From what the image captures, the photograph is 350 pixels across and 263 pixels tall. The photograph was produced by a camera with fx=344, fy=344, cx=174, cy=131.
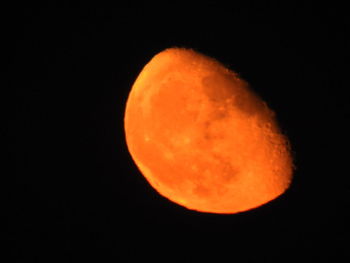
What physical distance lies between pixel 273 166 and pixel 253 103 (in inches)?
23.7

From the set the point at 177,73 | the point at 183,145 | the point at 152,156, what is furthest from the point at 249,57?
the point at 152,156

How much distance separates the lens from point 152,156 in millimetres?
3504

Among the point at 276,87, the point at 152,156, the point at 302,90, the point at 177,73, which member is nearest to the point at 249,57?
the point at 276,87

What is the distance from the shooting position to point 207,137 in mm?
3021

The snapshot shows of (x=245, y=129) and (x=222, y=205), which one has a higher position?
(x=245, y=129)

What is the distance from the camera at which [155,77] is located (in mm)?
3506

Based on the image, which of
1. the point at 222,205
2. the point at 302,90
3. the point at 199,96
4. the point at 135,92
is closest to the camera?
the point at 302,90

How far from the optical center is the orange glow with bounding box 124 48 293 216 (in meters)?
2.94

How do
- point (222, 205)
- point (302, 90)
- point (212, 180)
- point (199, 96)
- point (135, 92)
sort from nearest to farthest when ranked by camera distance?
point (302, 90)
point (199, 96)
point (212, 180)
point (222, 205)
point (135, 92)

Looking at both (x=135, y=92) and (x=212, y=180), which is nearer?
(x=212, y=180)

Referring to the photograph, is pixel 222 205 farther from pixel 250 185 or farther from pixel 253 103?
pixel 253 103

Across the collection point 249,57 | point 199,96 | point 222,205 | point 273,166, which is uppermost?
point 249,57

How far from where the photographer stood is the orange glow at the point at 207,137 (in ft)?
9.63

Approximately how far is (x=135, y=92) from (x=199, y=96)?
1.03m
